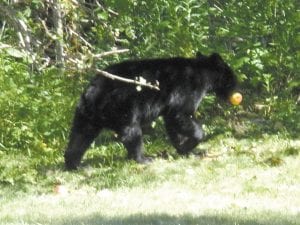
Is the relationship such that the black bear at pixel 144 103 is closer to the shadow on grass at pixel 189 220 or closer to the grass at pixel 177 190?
the grass at pixel 177 190

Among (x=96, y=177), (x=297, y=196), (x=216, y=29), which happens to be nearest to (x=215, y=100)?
(x=216, y=29)

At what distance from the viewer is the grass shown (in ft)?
22.0

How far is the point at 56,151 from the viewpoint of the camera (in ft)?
34.7

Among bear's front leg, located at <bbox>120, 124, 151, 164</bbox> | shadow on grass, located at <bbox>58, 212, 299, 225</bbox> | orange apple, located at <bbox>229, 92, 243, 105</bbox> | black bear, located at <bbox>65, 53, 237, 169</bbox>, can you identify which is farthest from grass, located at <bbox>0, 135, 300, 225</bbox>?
Answer: orange apple, located at <bbox>229, 92, 243, 105</bbox>

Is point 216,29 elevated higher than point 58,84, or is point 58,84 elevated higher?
point 216,29

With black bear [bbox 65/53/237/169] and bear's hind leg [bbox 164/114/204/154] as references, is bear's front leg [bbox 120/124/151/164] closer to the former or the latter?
black bear [bbox 65/53/237/169]

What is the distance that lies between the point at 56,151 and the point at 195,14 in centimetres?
279

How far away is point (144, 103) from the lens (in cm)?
924

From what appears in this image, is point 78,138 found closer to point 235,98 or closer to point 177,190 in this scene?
point 177,190

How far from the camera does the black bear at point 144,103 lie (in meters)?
9.09

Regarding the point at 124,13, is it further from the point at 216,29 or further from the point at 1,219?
the point at 1,219

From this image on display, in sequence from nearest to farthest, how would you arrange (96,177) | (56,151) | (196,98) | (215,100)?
(96,177) → (196,98) → (56,151) → (215,100)

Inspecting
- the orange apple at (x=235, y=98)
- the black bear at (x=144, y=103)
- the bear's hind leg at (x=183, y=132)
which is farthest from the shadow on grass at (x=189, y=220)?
the orange apple at (x=235, y=98)

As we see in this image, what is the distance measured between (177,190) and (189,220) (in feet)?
6.67
